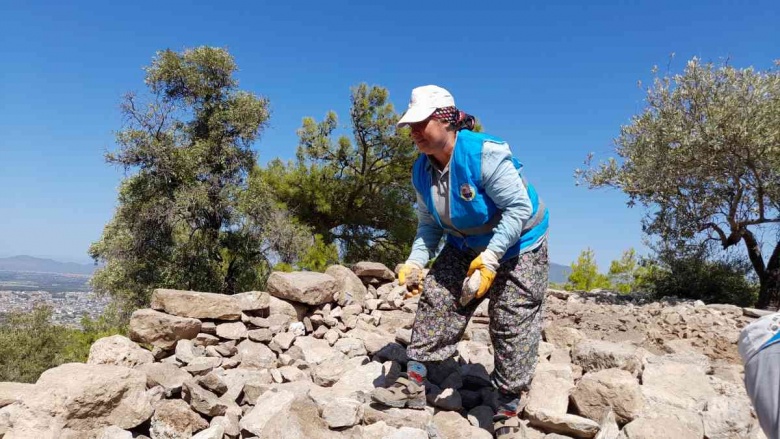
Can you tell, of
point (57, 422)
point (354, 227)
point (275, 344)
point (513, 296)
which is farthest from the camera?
point (354, 227)

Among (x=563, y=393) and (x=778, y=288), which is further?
(x=778, y=288)

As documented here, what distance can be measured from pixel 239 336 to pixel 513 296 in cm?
252

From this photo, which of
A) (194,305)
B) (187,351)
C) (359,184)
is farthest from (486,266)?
(359,184)

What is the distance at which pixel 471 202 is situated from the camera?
2867 mm

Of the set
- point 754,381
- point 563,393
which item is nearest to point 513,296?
point 563,393

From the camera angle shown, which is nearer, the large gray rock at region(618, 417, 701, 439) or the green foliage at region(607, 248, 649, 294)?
the large gray rock at region(618, 417, 701, 439)

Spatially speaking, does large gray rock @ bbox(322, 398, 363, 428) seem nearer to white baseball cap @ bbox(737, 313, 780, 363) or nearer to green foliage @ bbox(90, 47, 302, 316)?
white baseball cap @ bbox(737, 313, 780, 363)

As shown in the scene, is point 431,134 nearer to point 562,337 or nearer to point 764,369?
point 764,369

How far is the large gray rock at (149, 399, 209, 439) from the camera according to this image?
279cm

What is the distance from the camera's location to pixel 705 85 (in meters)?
8.46

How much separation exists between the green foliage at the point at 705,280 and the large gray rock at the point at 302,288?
21.4 feet

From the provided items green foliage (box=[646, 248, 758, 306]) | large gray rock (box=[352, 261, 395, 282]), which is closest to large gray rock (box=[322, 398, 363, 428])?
large gray rock (box=[352, 261, 395, 282])

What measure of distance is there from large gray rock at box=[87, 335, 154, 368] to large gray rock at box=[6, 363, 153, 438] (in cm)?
62

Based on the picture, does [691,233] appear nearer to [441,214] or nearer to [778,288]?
[778,288]
